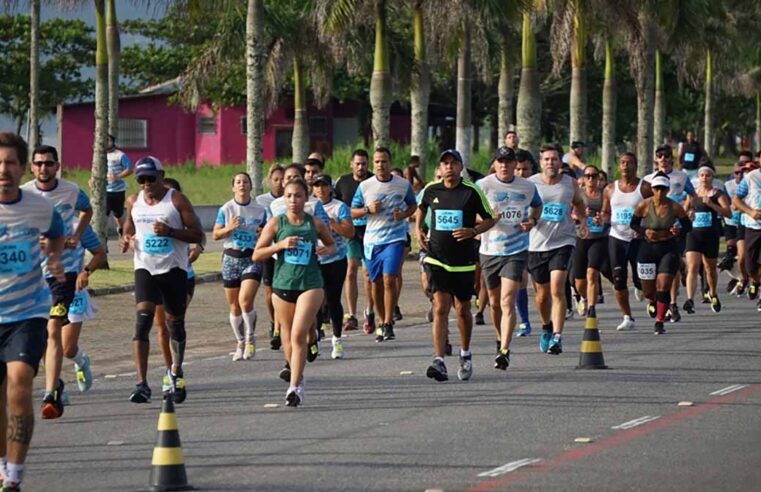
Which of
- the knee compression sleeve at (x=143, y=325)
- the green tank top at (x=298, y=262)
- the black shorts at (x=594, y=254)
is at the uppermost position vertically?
the green tank top at (x=298, y=262)

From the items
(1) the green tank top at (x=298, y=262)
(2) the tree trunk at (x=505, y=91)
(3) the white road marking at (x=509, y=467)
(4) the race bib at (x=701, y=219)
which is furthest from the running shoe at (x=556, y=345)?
(2) the tree trunk at (x=505, y=91)

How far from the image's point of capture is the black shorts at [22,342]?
9.56 metres

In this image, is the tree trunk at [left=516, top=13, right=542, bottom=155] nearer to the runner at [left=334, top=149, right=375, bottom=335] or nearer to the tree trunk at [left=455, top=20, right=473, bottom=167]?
the tree trunk at [left=455, top=20, right=473, bottom=167]

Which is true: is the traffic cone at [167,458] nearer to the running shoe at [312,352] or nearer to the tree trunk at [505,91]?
the running shoe at [312,352]

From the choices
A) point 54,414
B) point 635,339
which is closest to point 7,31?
point 635,339

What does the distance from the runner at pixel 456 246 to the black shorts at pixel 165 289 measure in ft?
7.54

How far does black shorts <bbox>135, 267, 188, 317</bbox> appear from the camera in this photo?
13.8m

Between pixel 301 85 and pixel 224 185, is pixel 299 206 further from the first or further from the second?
pixel 224 185

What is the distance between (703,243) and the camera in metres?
22.5

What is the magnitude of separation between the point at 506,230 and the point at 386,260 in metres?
2.84

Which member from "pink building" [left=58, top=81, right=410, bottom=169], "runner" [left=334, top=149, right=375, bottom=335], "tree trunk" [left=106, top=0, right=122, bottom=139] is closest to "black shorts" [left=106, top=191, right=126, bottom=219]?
"tree trunk" [left=106, top=0, right=122, bottom=139]

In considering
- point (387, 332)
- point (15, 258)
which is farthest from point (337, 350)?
point (15, 258)

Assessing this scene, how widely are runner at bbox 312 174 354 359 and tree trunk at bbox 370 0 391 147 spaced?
14.6 metres

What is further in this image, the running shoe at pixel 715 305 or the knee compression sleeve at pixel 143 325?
the running shoe at pixel 715 305
